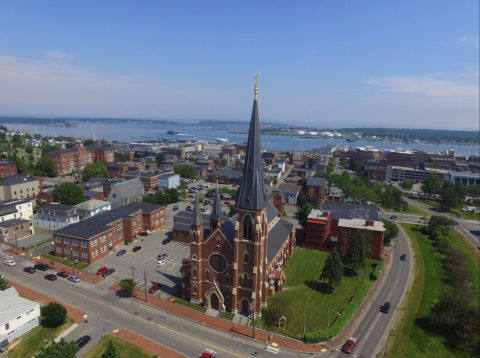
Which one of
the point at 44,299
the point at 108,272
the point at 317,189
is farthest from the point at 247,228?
the point at 317,189

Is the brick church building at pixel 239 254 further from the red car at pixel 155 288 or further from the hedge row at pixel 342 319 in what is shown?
the hedge row at pixel 342 319

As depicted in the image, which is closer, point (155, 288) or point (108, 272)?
point (155, 288)

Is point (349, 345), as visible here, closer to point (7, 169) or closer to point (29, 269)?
point (29, 269)

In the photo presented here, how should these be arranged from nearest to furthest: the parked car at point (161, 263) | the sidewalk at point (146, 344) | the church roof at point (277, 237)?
the sidewalk at point (146, 344) < the church roof at point (277, 237) < the parked car at point (161, 263)

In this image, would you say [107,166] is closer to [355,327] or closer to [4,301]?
[4,301]

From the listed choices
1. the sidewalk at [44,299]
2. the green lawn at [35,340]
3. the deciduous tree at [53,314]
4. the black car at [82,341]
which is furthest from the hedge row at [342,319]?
the green lawn at [35,340]

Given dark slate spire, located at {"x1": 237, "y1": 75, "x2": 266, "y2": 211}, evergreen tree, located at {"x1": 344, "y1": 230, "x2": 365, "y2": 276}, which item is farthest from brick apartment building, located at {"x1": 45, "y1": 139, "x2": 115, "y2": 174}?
evergreen tree, located at {"x1": 344, "y1": 230, "x2": 365, "y2": 276}

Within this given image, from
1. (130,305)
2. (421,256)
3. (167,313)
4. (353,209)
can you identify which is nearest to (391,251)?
(421,256)

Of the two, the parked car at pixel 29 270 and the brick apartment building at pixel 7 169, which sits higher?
the brick apartment building at pixel 7 169
